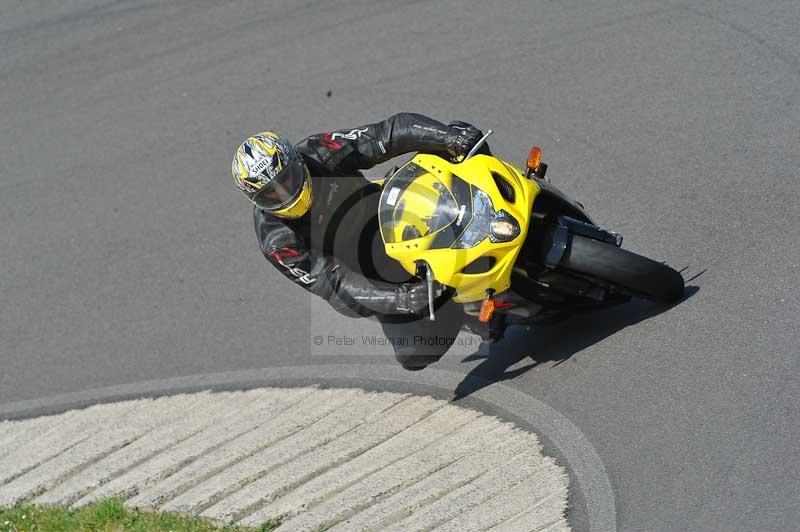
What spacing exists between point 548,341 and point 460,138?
1.43 meters

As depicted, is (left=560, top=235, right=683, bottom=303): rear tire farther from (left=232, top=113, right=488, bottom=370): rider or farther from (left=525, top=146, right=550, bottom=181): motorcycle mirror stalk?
(left=232, top=113, right=488, bottom=370): rider

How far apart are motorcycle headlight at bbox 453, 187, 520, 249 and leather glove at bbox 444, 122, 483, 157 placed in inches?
23.9

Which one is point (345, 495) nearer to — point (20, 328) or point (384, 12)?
point (20, 328)

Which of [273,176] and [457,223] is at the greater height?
[273,176]

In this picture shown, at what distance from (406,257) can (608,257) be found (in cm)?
108

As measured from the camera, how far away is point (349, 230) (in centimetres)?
618

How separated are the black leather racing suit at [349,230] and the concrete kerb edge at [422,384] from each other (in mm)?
433

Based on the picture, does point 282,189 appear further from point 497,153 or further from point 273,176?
point 497,153

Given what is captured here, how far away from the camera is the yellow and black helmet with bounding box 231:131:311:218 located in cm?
562

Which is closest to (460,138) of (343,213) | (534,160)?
(534,160)

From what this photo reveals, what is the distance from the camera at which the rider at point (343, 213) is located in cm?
564

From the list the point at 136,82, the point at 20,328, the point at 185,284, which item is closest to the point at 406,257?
the point at 185,284

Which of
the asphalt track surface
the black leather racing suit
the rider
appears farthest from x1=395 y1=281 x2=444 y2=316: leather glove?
the asphalt track surface

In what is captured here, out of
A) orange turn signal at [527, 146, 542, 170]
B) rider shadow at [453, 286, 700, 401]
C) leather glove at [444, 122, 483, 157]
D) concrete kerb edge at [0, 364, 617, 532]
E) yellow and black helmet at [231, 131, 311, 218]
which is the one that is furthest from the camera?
rider shadow at [453, 286, 700, 401]
